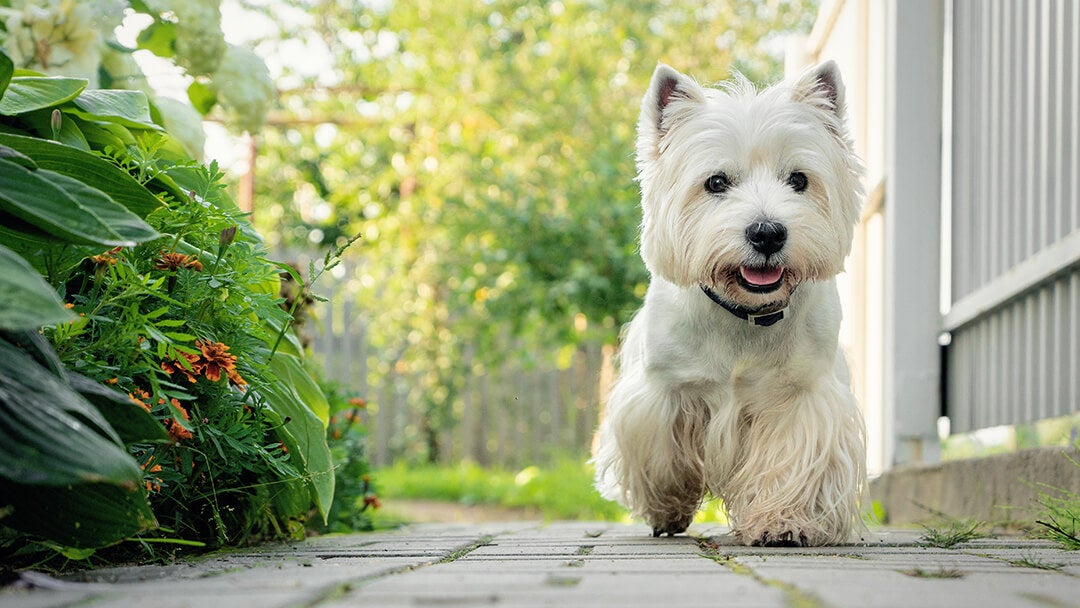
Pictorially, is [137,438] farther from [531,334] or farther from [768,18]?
[768,18]

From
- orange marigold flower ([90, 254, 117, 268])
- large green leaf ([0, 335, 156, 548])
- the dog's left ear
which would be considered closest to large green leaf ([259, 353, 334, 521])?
orange marigold flower ([90, 254, 117, 268])

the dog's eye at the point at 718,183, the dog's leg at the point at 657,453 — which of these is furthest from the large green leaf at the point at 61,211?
the dog's leg at the point at 657,453

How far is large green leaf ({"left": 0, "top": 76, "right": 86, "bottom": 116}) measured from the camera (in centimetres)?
251

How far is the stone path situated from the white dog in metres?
0.46

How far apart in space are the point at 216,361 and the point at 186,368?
0.08 meters

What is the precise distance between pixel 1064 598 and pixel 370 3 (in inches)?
444

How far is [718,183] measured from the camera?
10.3 feet

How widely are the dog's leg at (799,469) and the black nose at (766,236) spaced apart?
18.5 inches

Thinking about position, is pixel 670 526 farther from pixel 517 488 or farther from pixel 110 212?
pixel 517 488

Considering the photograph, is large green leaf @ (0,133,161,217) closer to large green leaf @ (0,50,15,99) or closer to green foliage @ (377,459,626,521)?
large green leaf @ (0,50,15,99)

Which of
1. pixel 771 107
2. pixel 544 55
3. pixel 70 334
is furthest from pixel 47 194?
pixel 544 55

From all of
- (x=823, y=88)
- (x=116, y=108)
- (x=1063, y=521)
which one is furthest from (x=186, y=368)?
(x=1063, y=521)

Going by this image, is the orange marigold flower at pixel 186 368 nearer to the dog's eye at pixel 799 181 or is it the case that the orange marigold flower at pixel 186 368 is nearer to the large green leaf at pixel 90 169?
the large green leaf at pixel 90 169

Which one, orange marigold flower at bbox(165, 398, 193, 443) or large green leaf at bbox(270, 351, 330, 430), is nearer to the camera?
orange marigold flower at bbox(165, 398, 193, 443)
